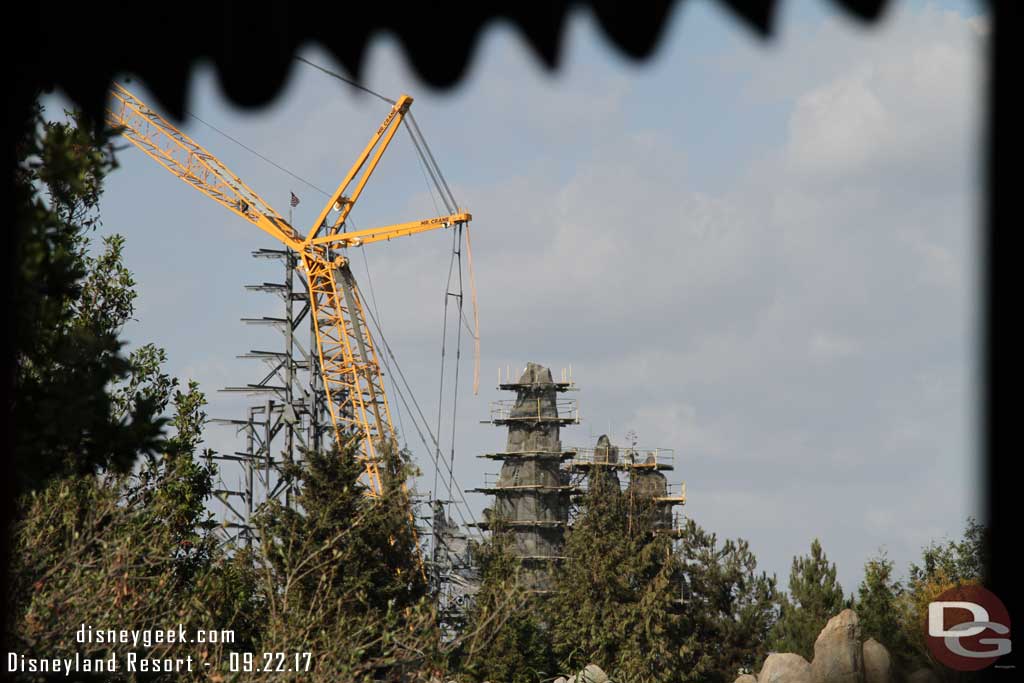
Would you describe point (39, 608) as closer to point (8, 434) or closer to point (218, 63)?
point (8, 434)

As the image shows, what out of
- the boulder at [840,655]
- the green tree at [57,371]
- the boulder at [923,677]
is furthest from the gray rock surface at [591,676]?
the green tree at [57,371]

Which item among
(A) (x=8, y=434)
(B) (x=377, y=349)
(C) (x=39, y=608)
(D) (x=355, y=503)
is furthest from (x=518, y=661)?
(A) (x=8, y=434)

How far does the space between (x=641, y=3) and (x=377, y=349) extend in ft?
187

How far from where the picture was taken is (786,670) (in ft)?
112

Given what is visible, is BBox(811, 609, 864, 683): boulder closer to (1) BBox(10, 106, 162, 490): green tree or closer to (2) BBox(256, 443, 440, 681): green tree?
(2) BBox(256, 443, 440, 681): green tree

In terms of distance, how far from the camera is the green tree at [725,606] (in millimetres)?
49188

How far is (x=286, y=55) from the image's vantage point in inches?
149

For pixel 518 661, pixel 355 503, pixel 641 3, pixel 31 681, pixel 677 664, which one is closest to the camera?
Answer: pixel 641 3

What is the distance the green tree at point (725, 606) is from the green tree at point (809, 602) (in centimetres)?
333

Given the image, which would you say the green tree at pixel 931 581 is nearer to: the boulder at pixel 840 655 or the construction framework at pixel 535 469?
the boulder at pixel 840 655

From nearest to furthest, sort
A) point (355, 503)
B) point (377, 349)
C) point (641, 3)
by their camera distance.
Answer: point (641, 3) → point (355, 503) → point (377, 349)

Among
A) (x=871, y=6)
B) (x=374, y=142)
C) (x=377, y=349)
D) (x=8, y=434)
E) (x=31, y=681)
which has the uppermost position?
(x=374, y=142)

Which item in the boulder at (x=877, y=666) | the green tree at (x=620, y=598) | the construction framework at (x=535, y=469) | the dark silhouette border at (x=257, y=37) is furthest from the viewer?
the construction framework at (x=535, y=469)

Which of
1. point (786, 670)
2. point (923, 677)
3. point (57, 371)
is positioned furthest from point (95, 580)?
point (923, 677)
